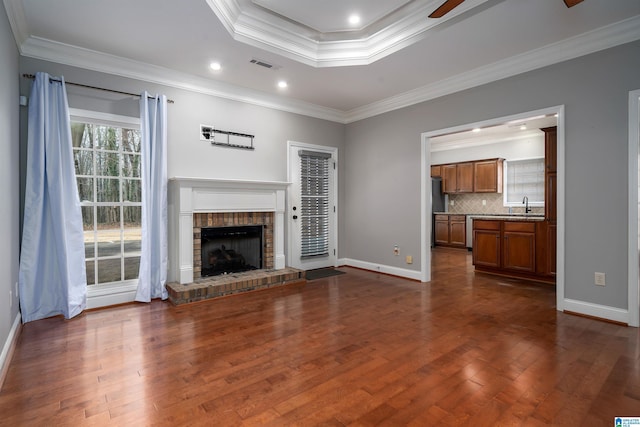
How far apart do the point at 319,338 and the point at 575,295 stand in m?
2.77

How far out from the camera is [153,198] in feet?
12.8

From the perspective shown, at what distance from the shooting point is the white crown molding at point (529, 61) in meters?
3.11

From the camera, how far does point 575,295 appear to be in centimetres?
345

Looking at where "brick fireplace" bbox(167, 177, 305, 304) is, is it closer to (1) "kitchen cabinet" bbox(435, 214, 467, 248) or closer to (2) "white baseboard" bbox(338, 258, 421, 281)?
(2) "white baseboard" bbox(338, 258, 421, 281)

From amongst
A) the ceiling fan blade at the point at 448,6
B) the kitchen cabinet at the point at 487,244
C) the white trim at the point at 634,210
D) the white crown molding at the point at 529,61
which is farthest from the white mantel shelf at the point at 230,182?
the white trim at the point at 634,210

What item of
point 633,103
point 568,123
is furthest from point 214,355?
point 633,103

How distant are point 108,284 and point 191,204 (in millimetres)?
1281

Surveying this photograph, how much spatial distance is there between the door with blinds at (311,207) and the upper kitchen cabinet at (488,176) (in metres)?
4.16

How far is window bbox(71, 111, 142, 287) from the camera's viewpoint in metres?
3.65

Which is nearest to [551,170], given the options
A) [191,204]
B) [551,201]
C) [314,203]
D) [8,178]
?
[551,201]

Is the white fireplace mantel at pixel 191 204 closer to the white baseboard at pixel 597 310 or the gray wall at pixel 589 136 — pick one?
the gray wall at pixel 589 136

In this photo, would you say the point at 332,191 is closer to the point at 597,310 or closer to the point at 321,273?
the point at 321,273

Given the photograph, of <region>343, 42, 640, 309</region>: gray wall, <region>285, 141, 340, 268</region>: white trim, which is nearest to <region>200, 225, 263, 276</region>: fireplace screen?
<region>285, 141, 340, 268</region>: white trim

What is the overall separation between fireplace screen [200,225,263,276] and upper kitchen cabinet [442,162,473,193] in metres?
5.72
